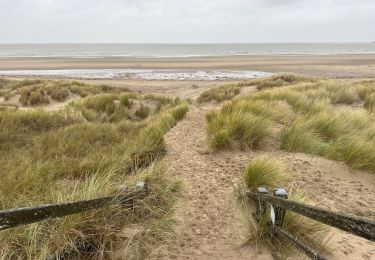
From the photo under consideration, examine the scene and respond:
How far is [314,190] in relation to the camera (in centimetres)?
457

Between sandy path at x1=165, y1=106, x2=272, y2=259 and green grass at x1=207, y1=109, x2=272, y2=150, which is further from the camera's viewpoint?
green grass at x1=207, y1=109, x2=272, y2=150

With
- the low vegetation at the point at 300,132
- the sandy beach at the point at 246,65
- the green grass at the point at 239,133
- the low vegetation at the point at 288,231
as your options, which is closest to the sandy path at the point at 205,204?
the low vegetation at the point at 288,231

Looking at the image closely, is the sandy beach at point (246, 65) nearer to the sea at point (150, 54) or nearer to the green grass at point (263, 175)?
the sea at point (150, 54)

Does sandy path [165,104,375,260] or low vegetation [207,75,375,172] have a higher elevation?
low vegetation [207,75,375,172]

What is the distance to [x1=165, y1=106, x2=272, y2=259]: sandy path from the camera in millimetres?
3293

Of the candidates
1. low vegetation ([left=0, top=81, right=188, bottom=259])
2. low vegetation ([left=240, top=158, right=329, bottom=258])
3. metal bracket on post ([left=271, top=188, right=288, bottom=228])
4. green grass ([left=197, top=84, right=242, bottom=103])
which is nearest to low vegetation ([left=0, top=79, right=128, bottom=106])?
low vegetation ([left=0, top=81, right=188, bottom=259])

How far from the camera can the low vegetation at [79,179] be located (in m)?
2.91

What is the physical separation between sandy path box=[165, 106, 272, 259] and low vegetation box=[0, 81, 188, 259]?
0.25 m

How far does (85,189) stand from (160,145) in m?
2.58

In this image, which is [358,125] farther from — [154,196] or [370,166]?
[154,196]

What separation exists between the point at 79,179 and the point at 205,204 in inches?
82.4

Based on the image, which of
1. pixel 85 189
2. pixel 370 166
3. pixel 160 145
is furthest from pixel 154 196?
pixel 370 166

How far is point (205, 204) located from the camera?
421 cm

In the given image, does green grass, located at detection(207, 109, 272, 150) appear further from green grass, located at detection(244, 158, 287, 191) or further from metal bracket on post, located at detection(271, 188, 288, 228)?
metal bracket on post, located at detection(271, 188, 288, 228)
